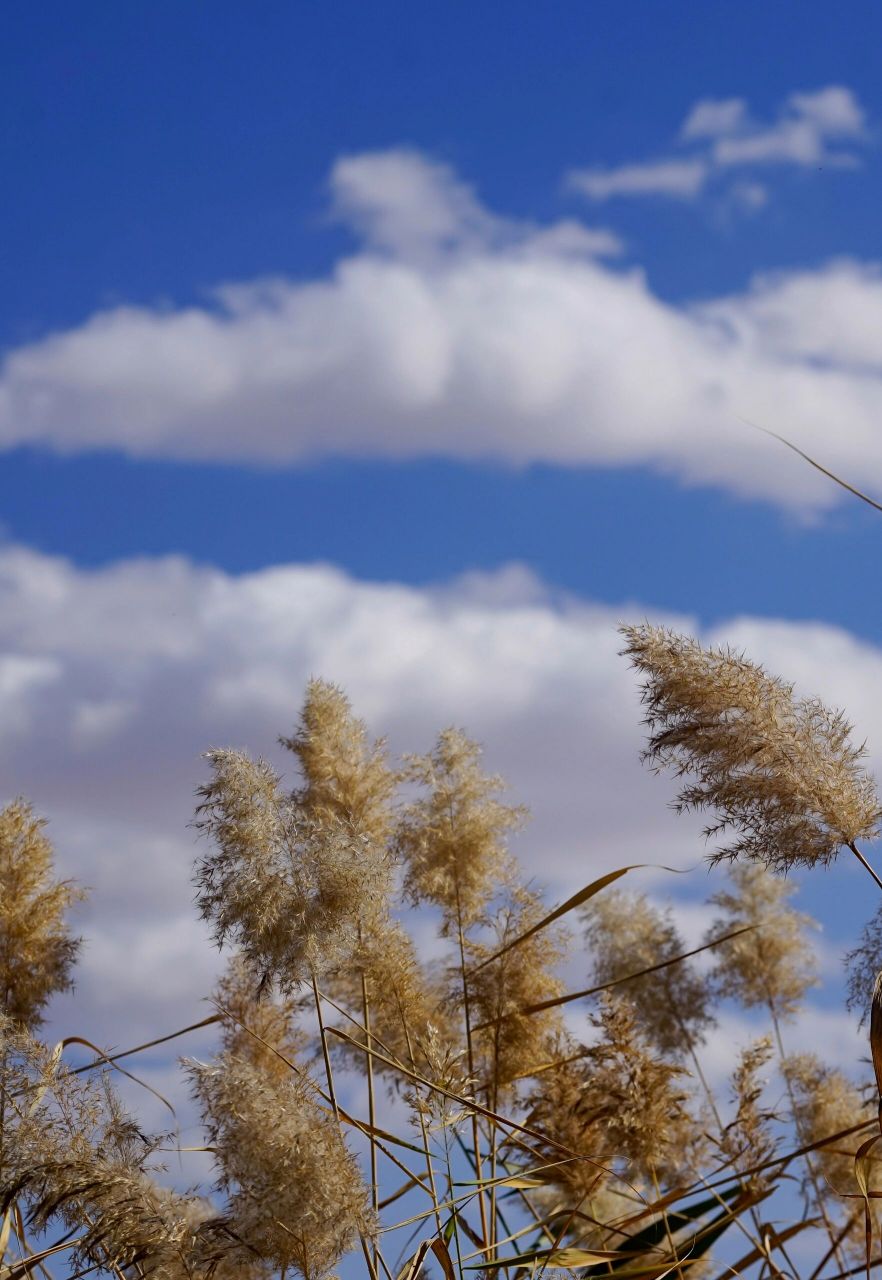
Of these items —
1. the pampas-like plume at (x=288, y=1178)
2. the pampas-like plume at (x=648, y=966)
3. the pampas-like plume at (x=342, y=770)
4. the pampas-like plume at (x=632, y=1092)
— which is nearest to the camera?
the pampas-like plume at (x=288, y=1178)

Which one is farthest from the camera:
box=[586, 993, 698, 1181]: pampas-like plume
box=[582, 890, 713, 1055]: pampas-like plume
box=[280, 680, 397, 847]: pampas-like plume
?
box=[582, 890, 713, 1055]: pampas-like plume

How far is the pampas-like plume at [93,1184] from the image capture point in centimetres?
331

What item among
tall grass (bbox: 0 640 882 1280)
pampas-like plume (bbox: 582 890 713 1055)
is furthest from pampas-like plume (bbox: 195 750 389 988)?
pampas-like plume (bbox: 582 890 713 1055)

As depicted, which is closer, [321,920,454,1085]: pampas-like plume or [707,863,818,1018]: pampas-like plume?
[321,920,454,1085]: pampas-like plume

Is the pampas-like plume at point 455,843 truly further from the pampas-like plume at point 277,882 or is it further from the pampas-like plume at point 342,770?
the pampas-like plume at point 277,882

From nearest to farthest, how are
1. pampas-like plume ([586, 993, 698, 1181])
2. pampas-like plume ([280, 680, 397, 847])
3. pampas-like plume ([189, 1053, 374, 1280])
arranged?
1. pampas-like plume ([189, 1053, 374, 1280])
2. pampas-like plume ([586, 993, 698, 1181])
3. pampas-like plume ([280, 680, 397, 847])

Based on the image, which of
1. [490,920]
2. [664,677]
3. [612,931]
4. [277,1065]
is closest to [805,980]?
[612,931]

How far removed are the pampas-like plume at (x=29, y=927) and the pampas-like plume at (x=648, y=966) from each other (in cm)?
292

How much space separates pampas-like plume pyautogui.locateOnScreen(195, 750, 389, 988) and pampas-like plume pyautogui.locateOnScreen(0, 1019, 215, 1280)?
52 centimetres

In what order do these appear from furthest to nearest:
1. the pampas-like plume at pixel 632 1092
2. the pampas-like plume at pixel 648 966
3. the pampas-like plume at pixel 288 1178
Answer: the pampas-like plume at pixel 648 966 → the pampas-like plume at pixel 632 1092 → the pampas-like plume at pixel 288 1178

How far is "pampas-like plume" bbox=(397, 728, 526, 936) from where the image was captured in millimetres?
5199

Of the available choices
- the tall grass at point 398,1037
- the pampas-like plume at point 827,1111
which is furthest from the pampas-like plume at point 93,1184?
the pampas-like plume at point 827,1111

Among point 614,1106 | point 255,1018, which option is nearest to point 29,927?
point 255,1018

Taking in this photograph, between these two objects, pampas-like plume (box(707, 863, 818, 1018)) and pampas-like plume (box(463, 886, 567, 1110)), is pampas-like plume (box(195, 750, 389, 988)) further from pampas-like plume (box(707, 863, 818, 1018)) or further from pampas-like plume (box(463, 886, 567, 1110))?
pampas-like plume (box(707, 863, 818, 1018))
